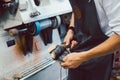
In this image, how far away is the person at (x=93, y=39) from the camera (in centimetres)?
80

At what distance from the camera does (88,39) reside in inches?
41.2

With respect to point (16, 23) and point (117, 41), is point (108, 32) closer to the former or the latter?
point (117, 41)

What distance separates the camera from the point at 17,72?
61.3 inches

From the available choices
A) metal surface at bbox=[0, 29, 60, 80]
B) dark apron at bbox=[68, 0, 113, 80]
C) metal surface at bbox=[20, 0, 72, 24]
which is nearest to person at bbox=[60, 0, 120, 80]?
dark apron at bbox=[68, 0, 113, 80]

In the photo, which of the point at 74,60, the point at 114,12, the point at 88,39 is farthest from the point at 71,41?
the point at 114,12

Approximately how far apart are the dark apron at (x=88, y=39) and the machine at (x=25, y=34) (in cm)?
43

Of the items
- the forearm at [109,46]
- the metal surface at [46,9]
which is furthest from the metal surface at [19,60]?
the forearm at [109,46]

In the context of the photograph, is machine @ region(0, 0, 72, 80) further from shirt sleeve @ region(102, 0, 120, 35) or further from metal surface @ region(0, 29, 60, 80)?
shirt sleeve @ region(102, 0, 120, 35)

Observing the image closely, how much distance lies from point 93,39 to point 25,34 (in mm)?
683

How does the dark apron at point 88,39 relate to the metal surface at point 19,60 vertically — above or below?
above

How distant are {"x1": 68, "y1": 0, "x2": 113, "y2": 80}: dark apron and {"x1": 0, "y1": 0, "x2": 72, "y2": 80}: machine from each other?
1.39 ft

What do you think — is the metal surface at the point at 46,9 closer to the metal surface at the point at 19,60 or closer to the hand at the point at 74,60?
the metal surface at the point at 19,60

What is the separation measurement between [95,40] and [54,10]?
0.60 m

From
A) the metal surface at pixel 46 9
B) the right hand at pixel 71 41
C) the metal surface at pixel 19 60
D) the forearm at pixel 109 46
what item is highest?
the metal surface at pixel 46 9
